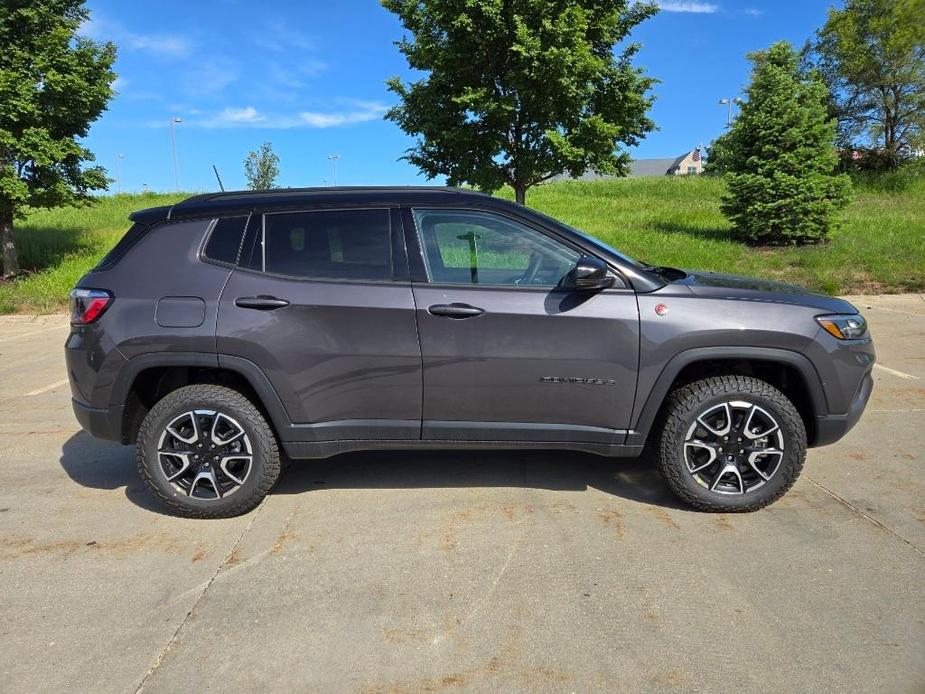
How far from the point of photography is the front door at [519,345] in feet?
11.2

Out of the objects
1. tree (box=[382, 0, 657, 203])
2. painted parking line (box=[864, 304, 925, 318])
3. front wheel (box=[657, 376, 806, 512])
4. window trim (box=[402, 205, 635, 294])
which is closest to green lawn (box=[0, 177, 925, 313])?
painted parking line (box=[864, 304, 925, 318])

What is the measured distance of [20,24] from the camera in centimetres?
1322

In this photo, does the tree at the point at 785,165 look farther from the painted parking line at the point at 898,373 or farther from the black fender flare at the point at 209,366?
the black fender flare at the point at 209,366

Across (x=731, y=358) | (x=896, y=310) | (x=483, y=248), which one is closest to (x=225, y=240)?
(x=483, y=248)

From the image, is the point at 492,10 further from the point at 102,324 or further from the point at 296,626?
the point at 296,626

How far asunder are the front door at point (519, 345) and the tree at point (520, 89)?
10.1 m

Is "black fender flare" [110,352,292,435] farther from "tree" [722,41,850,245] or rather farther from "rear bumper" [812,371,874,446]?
"tree" [722,41,850,245]

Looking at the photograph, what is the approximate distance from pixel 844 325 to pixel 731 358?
67 cm

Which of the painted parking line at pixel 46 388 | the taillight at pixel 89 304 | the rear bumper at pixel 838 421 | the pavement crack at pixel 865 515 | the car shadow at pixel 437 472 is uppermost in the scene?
the taillight at pixel 89 304

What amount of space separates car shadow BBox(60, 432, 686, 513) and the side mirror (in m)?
1.36

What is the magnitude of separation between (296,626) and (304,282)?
1.76 metres

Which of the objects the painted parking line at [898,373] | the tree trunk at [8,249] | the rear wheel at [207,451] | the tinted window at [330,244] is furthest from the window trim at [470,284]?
the tree trunk at [8,249]

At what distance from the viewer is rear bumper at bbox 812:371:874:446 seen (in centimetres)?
349

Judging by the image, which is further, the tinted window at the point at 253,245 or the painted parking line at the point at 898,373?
the painted parking line at the point at 898,373
